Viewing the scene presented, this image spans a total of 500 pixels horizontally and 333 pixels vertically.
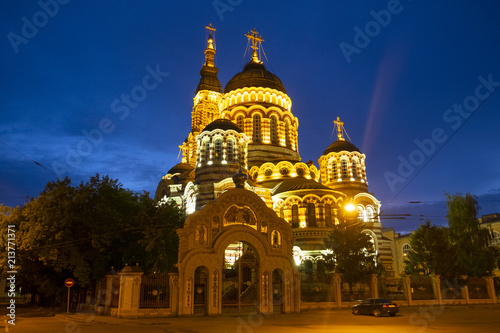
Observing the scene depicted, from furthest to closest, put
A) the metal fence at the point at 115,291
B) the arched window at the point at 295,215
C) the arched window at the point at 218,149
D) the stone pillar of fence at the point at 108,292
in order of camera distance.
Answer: the arched window at the point at 218,149
the arched window at the point at 295,215
the stone pillar of fence at the point at 108,292
the metal fence at the point at 115,291

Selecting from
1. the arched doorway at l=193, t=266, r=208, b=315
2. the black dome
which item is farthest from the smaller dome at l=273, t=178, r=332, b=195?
the arched doorway at l=193, t=266, r=208, b=315

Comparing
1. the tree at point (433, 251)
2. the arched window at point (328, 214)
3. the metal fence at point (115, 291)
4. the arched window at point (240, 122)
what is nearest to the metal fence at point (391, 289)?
the tree at point (433, 251)

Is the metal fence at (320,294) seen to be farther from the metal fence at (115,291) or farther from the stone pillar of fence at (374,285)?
the metal fence at (115,291)

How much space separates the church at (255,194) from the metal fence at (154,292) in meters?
1.08

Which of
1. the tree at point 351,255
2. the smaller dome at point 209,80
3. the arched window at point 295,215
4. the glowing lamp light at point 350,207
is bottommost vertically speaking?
the tree at point 351,255

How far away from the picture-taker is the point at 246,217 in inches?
787

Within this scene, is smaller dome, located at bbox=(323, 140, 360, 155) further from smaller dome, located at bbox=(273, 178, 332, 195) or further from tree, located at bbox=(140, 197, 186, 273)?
tree, located at bbox=(140, 197, 186, 273)

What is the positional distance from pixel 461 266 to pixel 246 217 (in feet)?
61.1

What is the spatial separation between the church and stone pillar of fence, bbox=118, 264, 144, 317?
2074mm

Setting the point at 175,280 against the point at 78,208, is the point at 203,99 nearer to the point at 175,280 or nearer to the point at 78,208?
the point at 78,208

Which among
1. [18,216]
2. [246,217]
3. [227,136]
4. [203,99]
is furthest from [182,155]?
[246,217]

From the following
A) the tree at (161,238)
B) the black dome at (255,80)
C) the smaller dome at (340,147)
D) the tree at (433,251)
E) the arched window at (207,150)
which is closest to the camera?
the tree at (161,238)

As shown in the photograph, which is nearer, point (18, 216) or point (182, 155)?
point (18, 216)

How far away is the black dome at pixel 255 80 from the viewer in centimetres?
5300
